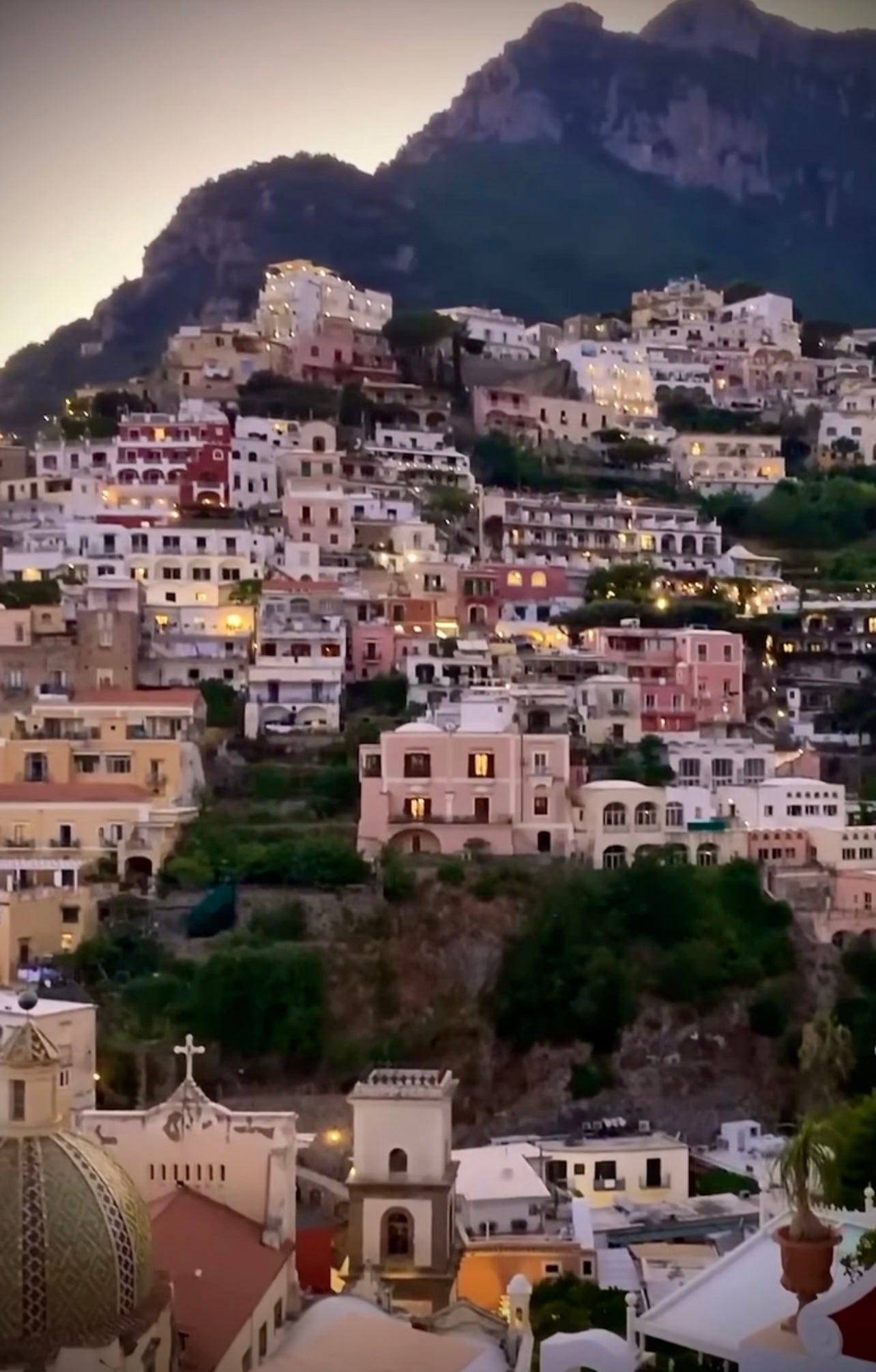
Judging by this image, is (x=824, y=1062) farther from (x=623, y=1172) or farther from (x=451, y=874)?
(x=451, y=874)

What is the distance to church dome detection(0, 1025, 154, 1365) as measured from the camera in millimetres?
6867

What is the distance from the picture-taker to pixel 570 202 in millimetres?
51594

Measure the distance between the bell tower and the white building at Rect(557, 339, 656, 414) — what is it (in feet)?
80.3

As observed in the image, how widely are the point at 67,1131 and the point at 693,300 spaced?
35.9 meters

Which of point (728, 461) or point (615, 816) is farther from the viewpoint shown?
point (728, 461)

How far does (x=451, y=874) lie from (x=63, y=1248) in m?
11.0

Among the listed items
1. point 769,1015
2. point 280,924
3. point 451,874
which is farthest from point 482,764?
point 769,1015

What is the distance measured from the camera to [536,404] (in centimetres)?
3325

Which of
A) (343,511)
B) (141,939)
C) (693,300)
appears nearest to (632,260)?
(693,300)

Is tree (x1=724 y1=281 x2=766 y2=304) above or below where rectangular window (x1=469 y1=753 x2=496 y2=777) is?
above

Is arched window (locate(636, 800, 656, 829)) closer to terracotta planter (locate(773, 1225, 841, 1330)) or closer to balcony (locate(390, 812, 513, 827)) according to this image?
balcony (locate(390, 812, 513, 827))

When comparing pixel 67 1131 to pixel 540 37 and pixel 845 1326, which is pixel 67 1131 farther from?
pixel 540 37

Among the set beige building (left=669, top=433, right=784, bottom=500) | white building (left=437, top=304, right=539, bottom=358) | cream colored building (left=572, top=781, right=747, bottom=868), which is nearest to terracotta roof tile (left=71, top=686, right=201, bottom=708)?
cream colored building (left=572, top=781, right=747, bottom=868)

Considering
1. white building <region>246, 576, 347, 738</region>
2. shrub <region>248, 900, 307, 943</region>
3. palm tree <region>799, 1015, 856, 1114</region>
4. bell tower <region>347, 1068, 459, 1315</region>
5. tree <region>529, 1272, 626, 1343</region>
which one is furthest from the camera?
white building <region>246, 576, 347, 738</region>
